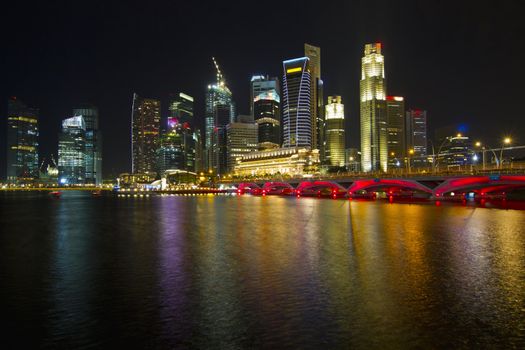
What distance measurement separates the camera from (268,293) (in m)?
16.1

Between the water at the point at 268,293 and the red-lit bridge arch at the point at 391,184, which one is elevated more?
the red-lit bridge arch at the point at 391,184

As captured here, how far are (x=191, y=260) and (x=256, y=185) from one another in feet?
486

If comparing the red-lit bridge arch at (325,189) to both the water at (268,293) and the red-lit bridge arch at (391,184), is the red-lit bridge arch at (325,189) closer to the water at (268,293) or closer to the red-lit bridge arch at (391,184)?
the red-lit bridge arch at (391,184)

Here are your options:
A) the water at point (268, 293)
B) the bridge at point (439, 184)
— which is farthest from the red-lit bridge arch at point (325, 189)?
the water at point (268, 293)

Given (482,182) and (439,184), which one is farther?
(439,184)

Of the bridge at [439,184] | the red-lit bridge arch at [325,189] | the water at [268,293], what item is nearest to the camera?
the water at [268,293]

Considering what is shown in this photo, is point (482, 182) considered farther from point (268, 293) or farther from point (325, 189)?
point (325, 189)

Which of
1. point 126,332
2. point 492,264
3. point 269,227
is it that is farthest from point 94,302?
point 269,227

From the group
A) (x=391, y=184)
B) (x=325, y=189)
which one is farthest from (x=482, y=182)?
(x=325, y=189)

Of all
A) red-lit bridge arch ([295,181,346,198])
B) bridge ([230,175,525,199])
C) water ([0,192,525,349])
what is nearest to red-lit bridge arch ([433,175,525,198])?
bridge ([230,175,525,199])

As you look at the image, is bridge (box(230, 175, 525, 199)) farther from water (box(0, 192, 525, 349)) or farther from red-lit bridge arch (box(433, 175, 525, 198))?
water (box(0, 192, 525, 349))

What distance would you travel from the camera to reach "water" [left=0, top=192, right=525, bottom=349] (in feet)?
38.4

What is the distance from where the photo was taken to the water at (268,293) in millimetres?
11711

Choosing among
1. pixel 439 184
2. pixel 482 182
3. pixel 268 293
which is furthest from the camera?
pixel 439 184
